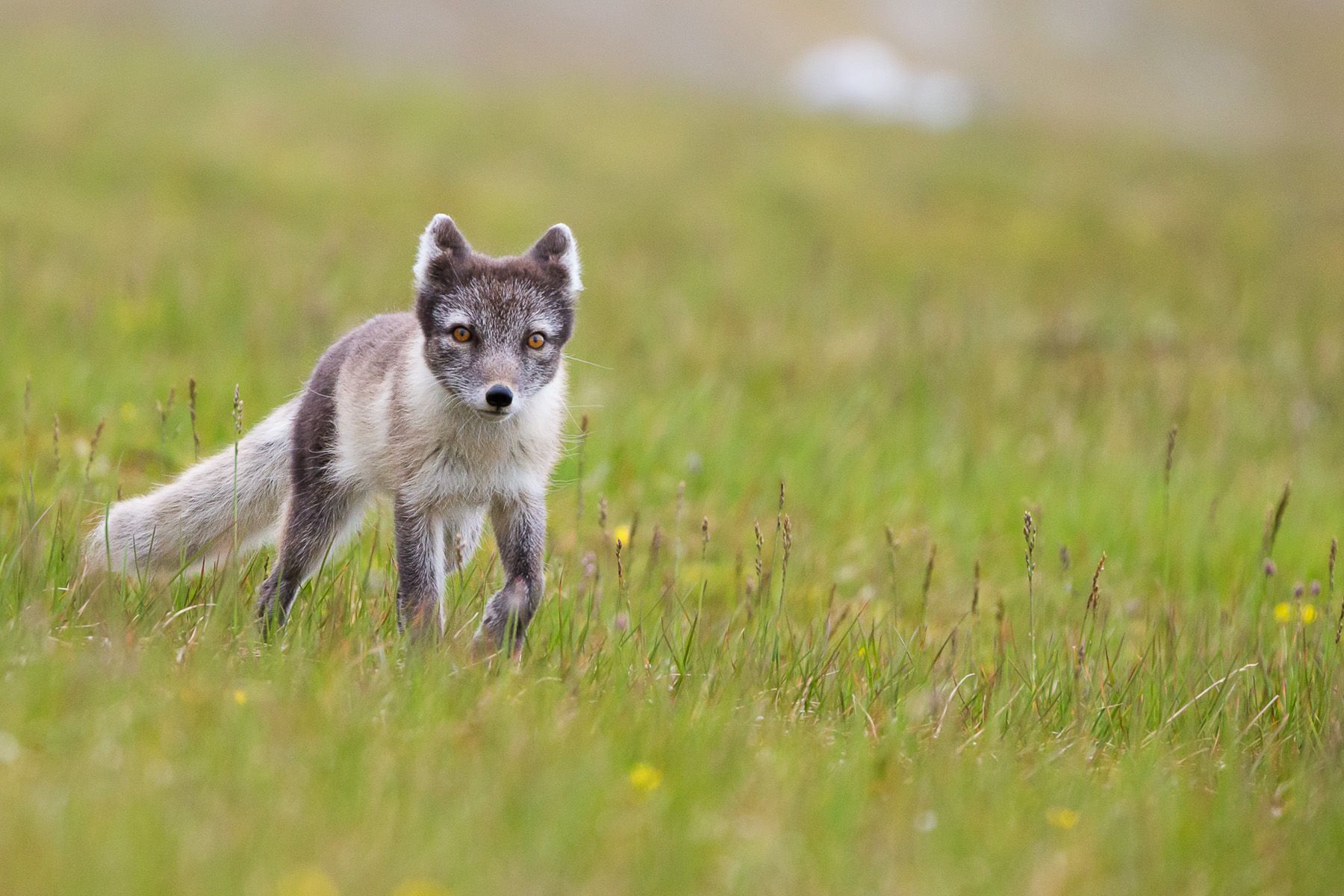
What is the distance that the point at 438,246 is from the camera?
5.38 meters

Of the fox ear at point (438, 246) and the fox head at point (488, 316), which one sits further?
the fox ear at point (438, 246)

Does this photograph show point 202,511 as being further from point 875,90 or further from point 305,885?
point 875,90

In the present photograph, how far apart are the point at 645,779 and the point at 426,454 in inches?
78.7

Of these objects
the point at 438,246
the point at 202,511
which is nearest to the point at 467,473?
the point at 438,246

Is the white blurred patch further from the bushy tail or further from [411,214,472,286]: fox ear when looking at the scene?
the bushy tail

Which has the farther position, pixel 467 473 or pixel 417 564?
pixel 467 473

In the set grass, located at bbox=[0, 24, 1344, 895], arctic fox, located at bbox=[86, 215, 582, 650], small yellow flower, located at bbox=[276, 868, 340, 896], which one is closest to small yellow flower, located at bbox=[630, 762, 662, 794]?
grass, located at bbox=[0, 24, 1344, 895]

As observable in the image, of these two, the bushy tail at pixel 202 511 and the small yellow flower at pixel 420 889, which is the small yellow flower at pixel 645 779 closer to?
the small yellow flower at pixel 420 889

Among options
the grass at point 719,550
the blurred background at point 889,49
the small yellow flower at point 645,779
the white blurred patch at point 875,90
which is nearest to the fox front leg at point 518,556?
the grass at point 719,550

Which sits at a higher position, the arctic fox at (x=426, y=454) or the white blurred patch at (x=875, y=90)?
the white blurred patch at (x=875, y=90)

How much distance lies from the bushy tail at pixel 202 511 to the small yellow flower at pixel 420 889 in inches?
113

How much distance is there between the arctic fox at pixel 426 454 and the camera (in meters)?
5.16

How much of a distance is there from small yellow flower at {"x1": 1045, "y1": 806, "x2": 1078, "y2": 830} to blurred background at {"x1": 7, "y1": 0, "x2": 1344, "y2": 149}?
2804 centimetres

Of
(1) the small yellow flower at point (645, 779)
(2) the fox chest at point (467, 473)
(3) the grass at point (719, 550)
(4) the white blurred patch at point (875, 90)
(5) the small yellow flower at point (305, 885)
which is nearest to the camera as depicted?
(5) the small yellow flower at point (305, 885)
